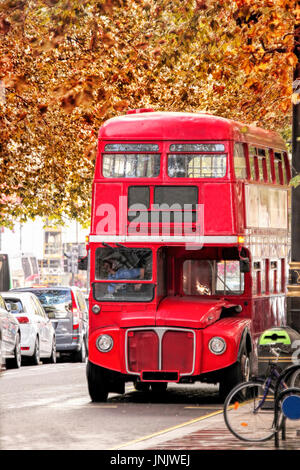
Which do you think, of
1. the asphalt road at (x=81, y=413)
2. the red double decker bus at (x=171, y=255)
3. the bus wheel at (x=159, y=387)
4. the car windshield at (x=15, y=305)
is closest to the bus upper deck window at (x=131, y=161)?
the red double decker bus at (x=171, y=255)

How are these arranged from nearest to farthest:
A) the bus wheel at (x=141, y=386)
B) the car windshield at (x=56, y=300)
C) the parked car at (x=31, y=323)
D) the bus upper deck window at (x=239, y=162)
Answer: the bus upper deck window at (x=239, y=162)
the bus wheel at (x=141, y=386)
the parked car at (x=31, y=323)
the car windshield at (x=56, y=300)

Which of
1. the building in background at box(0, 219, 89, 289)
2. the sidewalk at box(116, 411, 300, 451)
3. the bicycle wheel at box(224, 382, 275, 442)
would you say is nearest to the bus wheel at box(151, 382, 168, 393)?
the sidewalk at box(116, 411, 300, 451)

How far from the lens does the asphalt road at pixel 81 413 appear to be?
13516 millimetres

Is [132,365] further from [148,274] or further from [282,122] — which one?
[282,122]

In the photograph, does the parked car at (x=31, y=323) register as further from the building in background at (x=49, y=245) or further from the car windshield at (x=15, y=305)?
the building in background at (x=49, y=245)

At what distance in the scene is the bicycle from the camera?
12391mm

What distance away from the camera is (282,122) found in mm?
34312

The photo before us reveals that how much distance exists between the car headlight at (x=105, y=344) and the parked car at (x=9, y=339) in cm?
715

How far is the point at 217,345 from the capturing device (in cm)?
1788

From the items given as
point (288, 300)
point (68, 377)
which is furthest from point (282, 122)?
point (288, 300)

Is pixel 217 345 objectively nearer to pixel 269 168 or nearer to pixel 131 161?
pixel 131 161

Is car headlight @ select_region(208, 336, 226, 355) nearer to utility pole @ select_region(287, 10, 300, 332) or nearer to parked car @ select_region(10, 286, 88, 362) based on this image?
utility pole @ select_region(287, 10, 300, 332)

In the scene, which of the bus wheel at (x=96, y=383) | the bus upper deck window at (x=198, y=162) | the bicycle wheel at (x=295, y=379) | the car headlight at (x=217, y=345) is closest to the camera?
the bicycle wheel at (x=295, y=379)

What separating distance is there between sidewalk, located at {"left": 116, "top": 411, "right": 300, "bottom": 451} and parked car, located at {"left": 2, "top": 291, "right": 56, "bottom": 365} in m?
14.8
